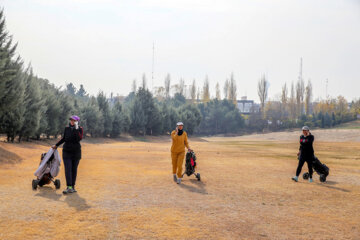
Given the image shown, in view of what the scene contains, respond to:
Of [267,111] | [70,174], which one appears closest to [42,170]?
[70,174]

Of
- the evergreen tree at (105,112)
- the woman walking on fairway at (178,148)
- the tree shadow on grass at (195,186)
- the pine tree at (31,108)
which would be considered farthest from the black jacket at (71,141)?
the evergreen tree at (105,112)

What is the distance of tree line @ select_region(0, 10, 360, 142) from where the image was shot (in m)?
22.6

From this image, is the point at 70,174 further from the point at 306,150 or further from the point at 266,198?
the point at 306,150

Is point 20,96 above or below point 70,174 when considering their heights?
above

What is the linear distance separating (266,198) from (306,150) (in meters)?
3.54

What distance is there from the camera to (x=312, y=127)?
73.7 meters

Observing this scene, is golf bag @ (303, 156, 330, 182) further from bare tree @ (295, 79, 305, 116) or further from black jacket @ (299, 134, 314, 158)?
bare tree @ (295, 79, 305, 116)

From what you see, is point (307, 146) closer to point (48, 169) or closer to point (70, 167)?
point (70, 167)

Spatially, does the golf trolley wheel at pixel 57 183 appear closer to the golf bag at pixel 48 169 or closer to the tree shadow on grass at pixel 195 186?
the golf bag at pixel 48 169

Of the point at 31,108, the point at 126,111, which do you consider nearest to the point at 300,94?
the point at 126,111

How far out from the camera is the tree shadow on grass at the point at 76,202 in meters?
7.27

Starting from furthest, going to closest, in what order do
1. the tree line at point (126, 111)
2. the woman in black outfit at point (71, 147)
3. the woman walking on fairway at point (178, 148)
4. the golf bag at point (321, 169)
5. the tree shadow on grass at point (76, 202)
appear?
the tree line at point (126, 111), the golf bag at point (321, 169), the woman walking on fairway at point (178, 148), the woman in black outfit at point (71, 147), the tree shadow on grass at point (76, 202)

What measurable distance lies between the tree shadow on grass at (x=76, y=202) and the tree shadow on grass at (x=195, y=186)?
3.16 metres

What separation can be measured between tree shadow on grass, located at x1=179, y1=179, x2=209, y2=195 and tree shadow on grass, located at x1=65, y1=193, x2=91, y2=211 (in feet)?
10.4
